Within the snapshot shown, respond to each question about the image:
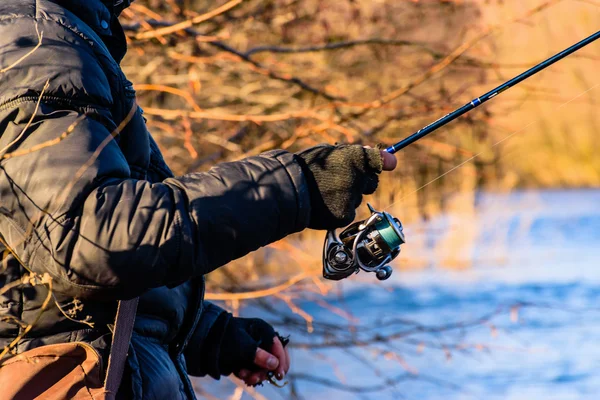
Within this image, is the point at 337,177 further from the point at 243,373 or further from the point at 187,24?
the point at 187,24

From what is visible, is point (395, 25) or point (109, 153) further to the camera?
point (395, 25)

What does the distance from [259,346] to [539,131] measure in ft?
33.4

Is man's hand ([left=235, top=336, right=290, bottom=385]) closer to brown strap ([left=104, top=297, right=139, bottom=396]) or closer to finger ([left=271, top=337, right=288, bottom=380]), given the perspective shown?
finger ([left=271, top=337, right=288, bottom=380])

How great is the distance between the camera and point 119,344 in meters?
1.45

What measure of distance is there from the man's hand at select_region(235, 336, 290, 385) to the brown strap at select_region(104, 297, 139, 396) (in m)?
0.61

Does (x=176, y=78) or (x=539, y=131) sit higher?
(x=539, y=131)

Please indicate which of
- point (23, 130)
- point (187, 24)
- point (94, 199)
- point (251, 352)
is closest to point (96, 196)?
point (94, 199)

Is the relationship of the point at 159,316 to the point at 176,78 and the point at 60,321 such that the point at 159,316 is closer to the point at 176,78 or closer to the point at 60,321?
the point at 60,321

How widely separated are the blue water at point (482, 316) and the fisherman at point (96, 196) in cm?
230

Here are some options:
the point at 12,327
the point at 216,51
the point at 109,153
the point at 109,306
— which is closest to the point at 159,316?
the point at 109,306

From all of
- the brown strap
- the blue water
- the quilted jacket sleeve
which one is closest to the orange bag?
the brown strap

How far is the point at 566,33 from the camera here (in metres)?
5.28

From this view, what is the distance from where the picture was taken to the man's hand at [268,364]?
204 cm

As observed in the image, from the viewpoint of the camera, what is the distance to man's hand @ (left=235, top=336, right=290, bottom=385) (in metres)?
2.04
